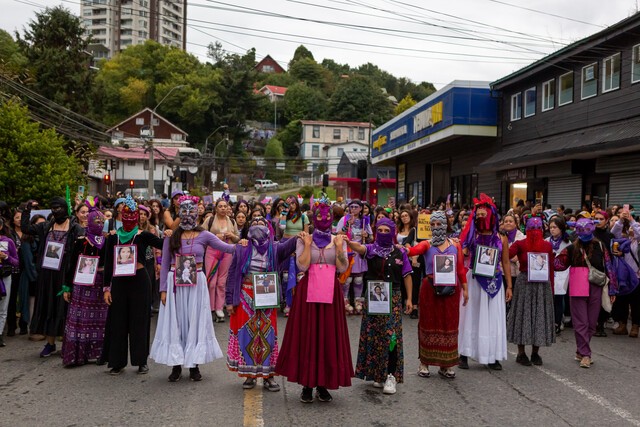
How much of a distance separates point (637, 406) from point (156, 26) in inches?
4858

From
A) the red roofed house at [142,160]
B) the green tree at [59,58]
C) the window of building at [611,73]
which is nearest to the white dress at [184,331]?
the window of building at [611,73]

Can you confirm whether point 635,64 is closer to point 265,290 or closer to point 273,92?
point 265,290

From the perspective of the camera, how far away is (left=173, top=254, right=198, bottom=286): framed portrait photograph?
6812mm

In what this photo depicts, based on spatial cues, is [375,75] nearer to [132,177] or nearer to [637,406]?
[132,177]

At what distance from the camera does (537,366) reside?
8.00m

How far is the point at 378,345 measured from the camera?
6570 millimetres

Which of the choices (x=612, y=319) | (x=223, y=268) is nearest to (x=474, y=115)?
(x=612, y=319)

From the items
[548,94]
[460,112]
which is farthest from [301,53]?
[548,94]

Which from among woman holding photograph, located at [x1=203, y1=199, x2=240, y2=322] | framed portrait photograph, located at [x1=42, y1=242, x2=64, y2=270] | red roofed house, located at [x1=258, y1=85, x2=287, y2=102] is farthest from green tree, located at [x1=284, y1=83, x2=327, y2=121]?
framed portrait photograph, located at [x1=42, y1=242, x2=64, y2=270]

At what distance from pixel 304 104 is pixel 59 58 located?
58335mm

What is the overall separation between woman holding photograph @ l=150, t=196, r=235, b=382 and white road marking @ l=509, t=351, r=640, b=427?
395cm

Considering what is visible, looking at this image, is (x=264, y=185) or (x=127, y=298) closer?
(x=127, y=298)

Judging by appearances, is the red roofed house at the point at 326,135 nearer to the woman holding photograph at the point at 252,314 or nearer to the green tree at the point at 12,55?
the green tree at the point at 12,55

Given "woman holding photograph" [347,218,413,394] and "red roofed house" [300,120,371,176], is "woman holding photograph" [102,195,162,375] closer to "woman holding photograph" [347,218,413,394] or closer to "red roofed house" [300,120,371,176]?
"woman holding photograph" [347,218,413,394]
